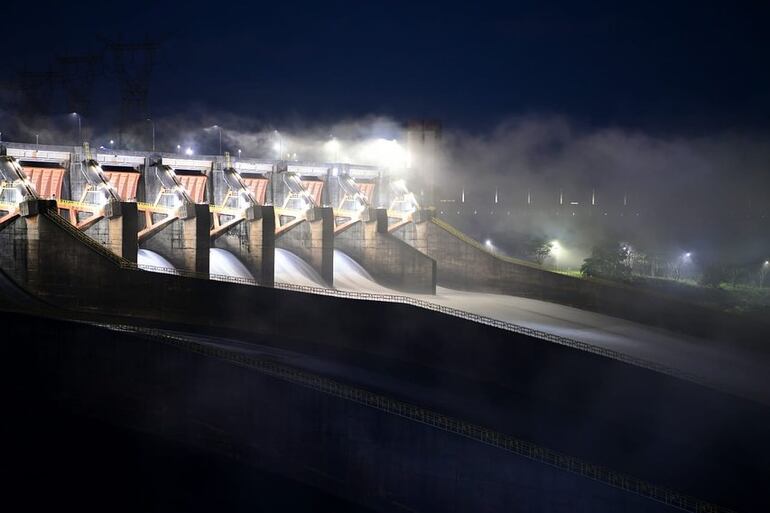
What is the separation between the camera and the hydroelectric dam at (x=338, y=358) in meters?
14.5

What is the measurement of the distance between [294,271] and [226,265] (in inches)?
119

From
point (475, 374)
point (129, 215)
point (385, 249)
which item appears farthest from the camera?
point (385, 249)

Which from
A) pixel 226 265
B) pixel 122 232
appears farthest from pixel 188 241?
pixel 122 232

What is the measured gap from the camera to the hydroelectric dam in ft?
47.5

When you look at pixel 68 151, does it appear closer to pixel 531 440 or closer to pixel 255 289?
pixel 255 289

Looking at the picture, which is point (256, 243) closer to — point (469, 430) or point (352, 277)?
point (352, 277)

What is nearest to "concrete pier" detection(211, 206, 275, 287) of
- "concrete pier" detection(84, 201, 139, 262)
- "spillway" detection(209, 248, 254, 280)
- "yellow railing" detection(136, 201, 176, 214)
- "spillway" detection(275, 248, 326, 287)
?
"spillway" detection(209, 248, 254, 280)

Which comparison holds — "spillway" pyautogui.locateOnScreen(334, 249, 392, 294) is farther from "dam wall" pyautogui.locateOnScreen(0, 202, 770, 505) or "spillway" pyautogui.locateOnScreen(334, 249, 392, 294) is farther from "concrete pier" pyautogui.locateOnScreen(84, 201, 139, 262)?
"concrete pier" pyautogui.locateOnScreen(84, 201, 139, 262)

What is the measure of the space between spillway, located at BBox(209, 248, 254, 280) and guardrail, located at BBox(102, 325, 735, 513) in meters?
7.85

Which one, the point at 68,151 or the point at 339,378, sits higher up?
the point at 68,151

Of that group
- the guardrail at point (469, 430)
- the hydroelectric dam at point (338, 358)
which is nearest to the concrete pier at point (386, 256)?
the hydroelectric dam at point (338, 358)

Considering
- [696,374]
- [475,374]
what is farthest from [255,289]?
[696,374]

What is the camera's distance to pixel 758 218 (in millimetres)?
43000

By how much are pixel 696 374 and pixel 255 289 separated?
12535 millimetres
